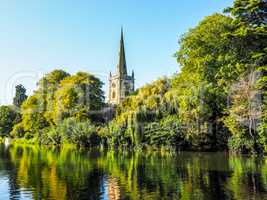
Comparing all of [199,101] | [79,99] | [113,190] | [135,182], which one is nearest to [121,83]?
[79,99]

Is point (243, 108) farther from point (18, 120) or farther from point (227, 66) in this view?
point (18, 120)

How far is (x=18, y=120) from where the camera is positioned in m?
90.7

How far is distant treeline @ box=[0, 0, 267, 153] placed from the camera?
1121 inches

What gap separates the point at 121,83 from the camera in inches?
4141

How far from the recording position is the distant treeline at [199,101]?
1121 inches

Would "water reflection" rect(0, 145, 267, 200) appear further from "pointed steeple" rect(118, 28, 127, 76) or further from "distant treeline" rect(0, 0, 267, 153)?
"pointed steeple" rect(118, 28, 127, 76)

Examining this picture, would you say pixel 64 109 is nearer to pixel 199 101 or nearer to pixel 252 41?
pixel 199 101

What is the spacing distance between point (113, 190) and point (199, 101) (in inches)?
982

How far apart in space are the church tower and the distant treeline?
40.5 meters

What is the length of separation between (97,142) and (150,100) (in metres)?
12.0

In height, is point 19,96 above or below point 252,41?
above

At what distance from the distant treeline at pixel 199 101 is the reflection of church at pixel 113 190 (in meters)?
12.0

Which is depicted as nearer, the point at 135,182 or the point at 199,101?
the point at 135,182

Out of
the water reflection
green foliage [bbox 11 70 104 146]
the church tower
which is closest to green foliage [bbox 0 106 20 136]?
green foliage [bbox 11 70 104 146]
